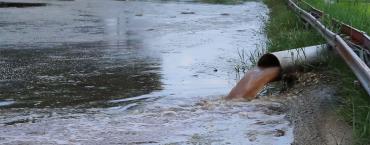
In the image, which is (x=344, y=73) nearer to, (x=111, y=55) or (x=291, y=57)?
(x=291, y=57)

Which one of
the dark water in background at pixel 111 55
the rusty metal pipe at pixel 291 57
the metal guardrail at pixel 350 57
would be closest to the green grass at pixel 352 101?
the metal guardrail at pixel 350 57

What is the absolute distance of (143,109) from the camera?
6477 millimetres

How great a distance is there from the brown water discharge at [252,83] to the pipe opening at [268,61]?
0.36 ft

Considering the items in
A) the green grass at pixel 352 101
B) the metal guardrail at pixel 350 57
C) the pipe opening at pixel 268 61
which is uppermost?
the metal guardrail at pixel 350 57

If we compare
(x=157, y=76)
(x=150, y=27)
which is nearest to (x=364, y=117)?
(x=157, y=76)

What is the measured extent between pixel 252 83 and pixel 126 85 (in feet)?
5.81

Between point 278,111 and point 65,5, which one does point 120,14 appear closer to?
point 65,5

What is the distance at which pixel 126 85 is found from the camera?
26.0 ft

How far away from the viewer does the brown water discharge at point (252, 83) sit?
6941 millimetres

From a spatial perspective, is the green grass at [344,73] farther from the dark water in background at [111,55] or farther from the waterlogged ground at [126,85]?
the dark water in background at [111,55]

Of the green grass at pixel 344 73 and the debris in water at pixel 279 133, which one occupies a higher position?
the green grass at pixel 344 73

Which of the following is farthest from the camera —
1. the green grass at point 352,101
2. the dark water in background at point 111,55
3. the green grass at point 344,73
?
the dark water in background at point 111,55

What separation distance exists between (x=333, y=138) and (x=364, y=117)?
1.03 feet

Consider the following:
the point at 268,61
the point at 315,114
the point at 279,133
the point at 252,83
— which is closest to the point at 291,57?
the point at 268,61
